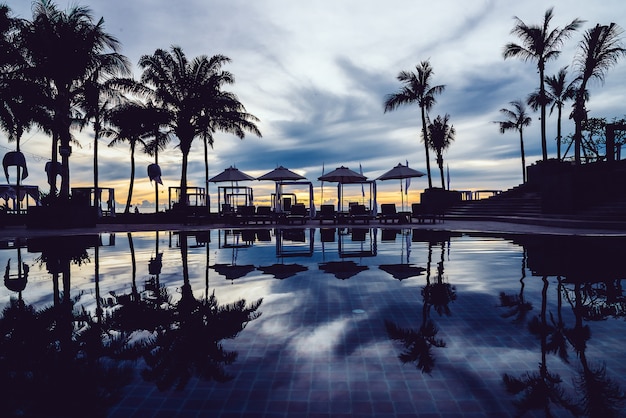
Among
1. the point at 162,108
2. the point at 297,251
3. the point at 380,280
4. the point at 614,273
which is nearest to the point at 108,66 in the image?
the point at 162,108

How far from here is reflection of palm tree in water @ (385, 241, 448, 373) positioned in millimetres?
3111

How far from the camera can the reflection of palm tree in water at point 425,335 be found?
3.11m

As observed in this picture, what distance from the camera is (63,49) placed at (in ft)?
54.0

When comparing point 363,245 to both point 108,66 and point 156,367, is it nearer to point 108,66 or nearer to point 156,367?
point 156,367

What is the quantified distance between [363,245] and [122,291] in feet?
23.2

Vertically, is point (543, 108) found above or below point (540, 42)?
below

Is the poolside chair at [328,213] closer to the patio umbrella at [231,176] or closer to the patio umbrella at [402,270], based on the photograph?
the patio umbrella at [231,176]

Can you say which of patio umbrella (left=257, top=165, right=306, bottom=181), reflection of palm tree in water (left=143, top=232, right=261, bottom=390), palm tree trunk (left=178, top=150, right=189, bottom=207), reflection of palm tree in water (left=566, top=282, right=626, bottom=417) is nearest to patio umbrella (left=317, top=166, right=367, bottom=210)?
patio umbrella (left=257, top=165, right=306, bottom=181)

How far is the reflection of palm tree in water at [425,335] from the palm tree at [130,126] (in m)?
21.8

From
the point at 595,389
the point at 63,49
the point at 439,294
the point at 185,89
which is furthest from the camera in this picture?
the point at 185,89

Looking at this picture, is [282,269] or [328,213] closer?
[282,269]

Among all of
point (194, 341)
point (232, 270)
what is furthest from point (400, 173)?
point (194, 341)

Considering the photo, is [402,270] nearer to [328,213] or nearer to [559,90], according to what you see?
[328,213]

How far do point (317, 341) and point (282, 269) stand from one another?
377cm
